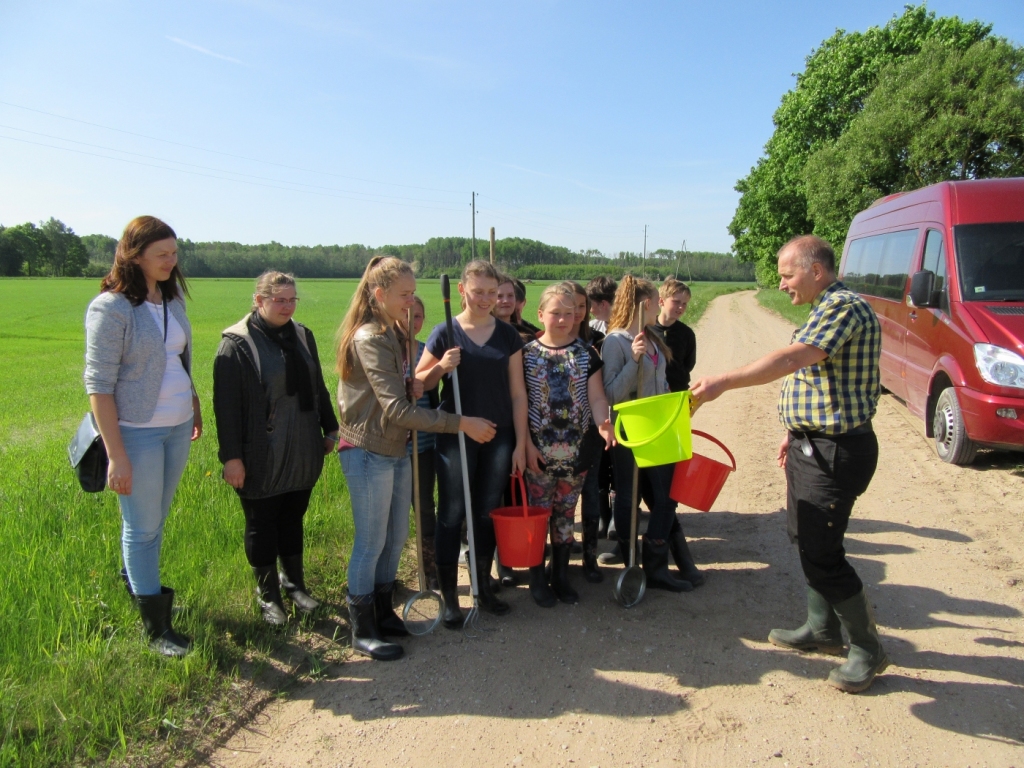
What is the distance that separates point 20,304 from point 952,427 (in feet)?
138

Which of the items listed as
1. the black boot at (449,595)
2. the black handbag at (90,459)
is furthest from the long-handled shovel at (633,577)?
the black handbag at (90,459)

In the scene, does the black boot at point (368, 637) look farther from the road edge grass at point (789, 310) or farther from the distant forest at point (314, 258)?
the distant forest at point (314, 258)

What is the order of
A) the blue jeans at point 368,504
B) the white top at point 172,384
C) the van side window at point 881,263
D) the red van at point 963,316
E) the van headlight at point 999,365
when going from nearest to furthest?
1. the white top at point 172,384
2. the blue jeans at point 368,504
3. the van headlight at point 999,365
4. the red van at point 963,316
5. the van side window at point 881,263

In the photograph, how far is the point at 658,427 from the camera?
3605 mm

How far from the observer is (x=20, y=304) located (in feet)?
120

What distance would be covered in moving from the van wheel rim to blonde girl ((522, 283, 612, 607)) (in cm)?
444

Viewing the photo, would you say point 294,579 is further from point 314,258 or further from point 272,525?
point 314,258

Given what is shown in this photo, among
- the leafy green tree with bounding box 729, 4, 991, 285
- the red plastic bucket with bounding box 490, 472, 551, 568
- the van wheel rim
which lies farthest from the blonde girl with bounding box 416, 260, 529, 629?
the leafy green tree with bounding box 729, 4, 991, 285

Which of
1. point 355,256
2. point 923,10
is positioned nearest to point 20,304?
point 355,256

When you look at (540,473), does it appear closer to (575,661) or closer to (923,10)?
(575,661)

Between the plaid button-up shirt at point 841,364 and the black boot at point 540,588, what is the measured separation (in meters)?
1.71

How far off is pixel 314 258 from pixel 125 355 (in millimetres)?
61934

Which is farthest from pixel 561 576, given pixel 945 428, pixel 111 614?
pixel 945 428

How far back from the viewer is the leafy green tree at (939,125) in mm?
20469
